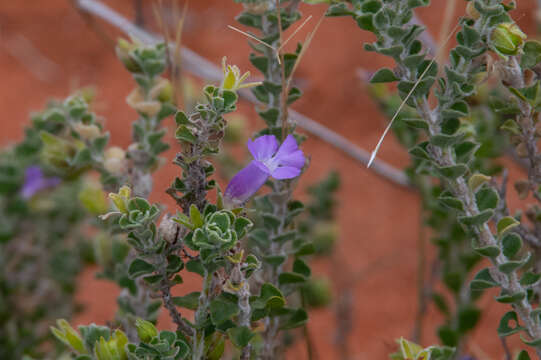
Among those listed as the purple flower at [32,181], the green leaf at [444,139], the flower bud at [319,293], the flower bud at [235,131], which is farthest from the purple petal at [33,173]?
the green leaf at [444,139]

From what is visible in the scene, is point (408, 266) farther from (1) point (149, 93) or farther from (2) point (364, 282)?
(1) point (149, 93)

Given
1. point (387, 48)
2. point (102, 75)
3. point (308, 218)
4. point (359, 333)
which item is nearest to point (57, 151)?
point (387, 48)

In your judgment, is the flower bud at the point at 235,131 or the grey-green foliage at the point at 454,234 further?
the flower bud at the point at 235,131

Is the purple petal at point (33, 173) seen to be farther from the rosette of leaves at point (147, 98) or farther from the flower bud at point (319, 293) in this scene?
the flower bud at point (319, 293)

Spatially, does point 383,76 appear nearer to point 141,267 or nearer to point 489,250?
point 489,250

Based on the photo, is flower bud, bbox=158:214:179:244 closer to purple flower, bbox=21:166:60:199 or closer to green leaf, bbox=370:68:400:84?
green leaf, bbox=370:68:400:84

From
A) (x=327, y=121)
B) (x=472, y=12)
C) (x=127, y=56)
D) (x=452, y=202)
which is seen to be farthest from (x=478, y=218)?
(x=327, y=121)
